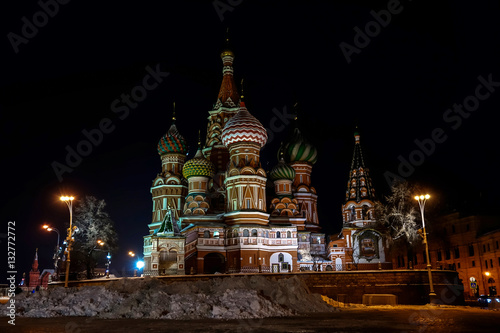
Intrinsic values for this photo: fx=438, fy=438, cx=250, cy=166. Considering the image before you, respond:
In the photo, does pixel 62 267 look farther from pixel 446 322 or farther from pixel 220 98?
pixel 446 322

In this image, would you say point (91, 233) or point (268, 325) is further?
point (91, 233)

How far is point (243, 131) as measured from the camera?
44.0 m

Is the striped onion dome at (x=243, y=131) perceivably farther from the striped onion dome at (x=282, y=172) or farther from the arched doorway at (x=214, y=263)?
the arched doorway at (x=214, y=263)

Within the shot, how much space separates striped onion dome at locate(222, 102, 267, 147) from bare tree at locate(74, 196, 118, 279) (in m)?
14.0

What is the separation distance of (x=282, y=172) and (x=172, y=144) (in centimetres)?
1331

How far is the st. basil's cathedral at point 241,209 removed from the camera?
130 feet

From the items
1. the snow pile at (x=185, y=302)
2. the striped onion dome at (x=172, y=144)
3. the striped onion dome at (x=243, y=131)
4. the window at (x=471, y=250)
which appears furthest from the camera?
the striped onion dome at (x=172, y=144)

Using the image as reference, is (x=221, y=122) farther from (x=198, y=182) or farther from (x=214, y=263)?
(x=214, y=263)

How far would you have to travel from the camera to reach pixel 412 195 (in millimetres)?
40500

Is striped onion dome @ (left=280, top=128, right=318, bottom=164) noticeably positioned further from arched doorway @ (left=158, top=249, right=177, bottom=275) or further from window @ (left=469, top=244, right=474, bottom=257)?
arched doorway @ (left=158, top=249, right=177, bottom=275)

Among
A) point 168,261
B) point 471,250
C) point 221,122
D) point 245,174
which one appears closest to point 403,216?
point 471,250

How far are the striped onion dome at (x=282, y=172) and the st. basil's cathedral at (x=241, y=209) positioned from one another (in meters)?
0.11

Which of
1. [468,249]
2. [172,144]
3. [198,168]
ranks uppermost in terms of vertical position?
[172,144]

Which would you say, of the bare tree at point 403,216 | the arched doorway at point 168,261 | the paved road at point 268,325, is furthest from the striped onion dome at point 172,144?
the paved road at point 268,325
